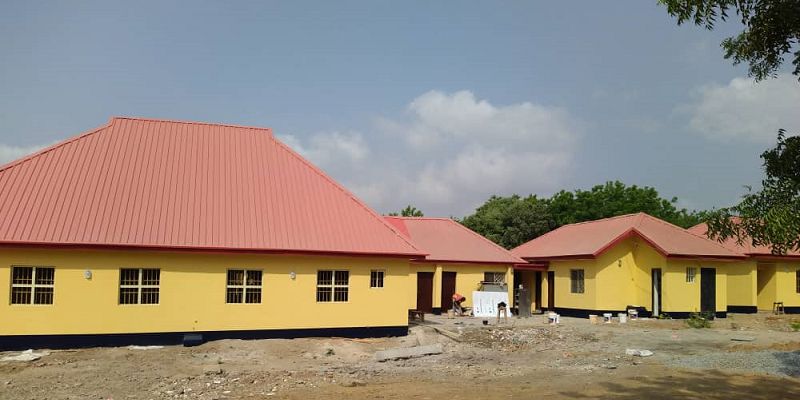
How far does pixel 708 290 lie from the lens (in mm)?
30578

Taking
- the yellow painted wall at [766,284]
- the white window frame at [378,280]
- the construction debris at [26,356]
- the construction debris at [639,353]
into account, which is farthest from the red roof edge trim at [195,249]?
the yellow painted wall at [766,284]

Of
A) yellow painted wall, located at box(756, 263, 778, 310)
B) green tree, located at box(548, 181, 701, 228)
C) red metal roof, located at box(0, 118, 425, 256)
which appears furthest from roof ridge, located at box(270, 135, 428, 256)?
green tree, located at box(548, 181, 701, 228)

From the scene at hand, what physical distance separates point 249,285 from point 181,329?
7.78 feet

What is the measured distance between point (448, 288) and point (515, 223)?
67.8ft

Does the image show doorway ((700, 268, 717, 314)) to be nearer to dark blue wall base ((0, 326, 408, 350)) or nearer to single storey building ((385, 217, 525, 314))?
single storey building ((385, 217, 525, 314))

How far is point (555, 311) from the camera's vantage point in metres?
33.2

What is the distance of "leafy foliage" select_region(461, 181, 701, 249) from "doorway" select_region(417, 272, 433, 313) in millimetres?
20169

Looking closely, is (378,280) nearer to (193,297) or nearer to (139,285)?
(193,297)

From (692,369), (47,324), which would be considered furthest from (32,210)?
(692,369)

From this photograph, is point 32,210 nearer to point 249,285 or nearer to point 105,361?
point 105,361

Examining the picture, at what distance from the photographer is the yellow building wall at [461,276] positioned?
31.9m

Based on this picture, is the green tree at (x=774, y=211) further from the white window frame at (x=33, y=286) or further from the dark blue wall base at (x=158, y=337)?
the white window frame at (x=33, y=286)

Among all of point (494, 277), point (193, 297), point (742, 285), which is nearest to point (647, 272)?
point (742, 285)

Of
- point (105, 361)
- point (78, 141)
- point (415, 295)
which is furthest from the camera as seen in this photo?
point (415, 295)
